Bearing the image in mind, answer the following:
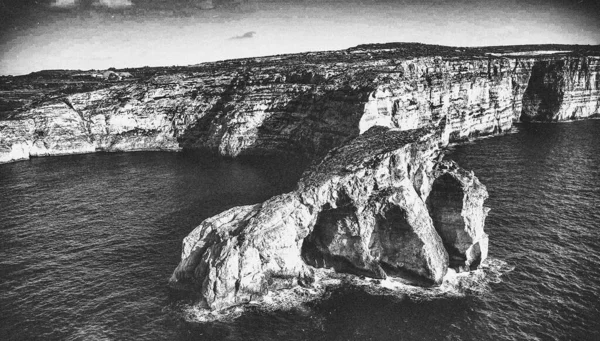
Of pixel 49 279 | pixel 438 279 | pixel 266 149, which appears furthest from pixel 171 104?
pixel 438 279

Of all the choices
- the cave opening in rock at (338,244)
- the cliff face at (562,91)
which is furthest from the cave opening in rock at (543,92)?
the cave opening in rock at (338,244)

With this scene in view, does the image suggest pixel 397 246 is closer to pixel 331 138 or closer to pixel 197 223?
pixel 197 223

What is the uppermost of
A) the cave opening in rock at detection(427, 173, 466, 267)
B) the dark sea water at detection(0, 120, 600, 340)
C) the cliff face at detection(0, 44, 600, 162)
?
the cliff face at detection(0, 44, 600, 162)

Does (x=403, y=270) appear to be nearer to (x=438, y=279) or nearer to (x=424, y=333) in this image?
(x=438, y=279)

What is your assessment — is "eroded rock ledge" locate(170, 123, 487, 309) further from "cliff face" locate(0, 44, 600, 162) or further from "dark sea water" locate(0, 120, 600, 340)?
"cliff face" locate(0, 44, 600, 162)

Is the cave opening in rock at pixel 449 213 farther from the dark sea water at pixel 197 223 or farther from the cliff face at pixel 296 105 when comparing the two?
the cliff face at pixel 296 105

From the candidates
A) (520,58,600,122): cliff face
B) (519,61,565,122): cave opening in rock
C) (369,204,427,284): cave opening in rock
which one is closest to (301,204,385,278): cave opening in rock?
(369,204,427,284): cave opening in rock

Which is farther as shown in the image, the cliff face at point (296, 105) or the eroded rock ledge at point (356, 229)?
the cliff face at point (296, 105)

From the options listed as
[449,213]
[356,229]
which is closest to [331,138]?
[449,213]
